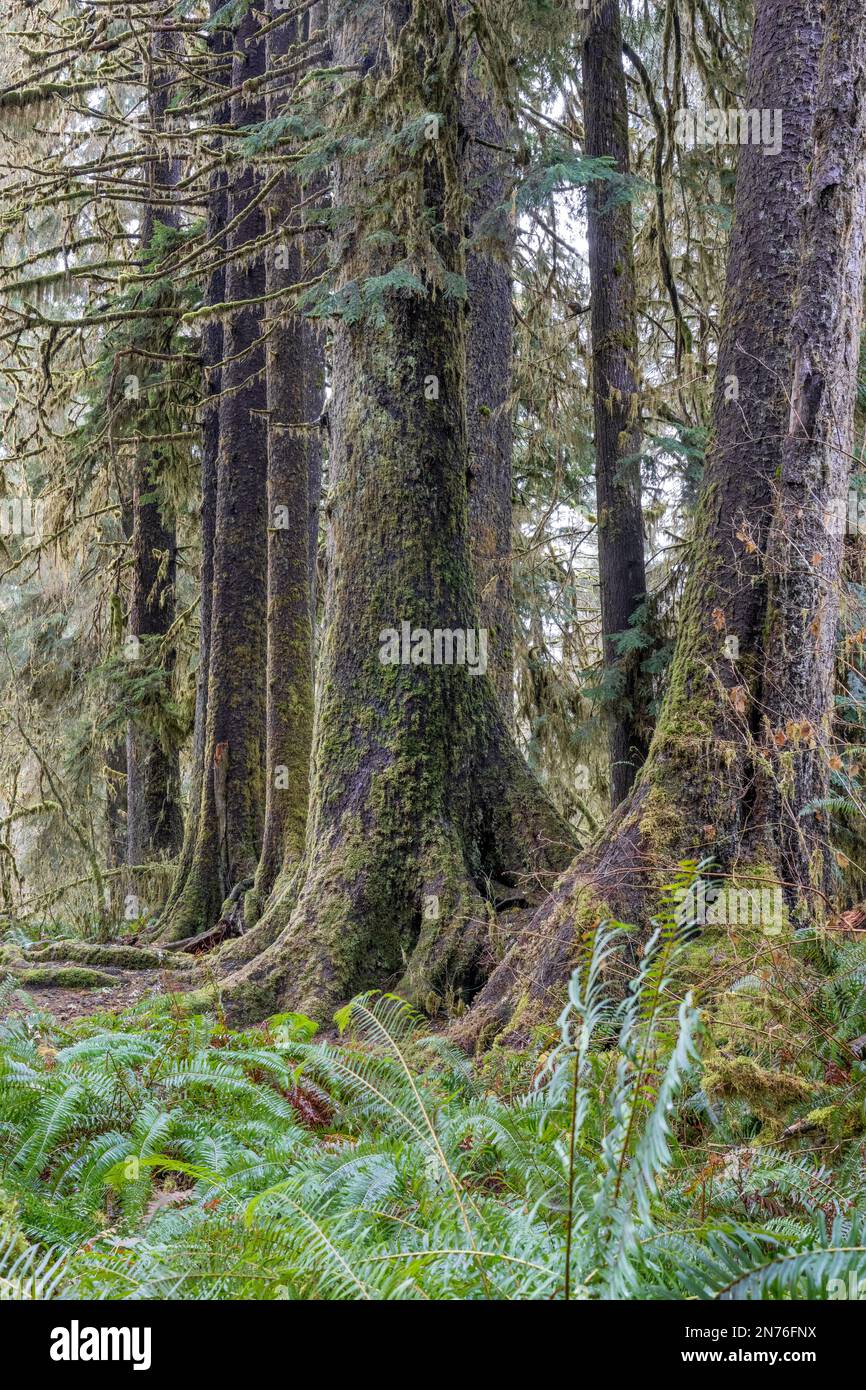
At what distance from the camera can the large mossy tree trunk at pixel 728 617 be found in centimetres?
485

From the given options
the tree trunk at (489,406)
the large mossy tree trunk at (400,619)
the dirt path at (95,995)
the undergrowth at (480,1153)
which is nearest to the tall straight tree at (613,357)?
the tree trunk at (489,406)

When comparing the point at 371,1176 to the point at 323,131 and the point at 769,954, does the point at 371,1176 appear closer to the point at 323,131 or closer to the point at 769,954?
the point at 769,954

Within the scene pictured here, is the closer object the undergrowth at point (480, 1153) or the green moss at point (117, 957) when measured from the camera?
the undergrowth at point (480, 1153)

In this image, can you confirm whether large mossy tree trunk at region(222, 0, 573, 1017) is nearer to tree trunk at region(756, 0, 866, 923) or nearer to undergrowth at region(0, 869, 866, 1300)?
undergrowth at region(0, 869, 866, 1300)

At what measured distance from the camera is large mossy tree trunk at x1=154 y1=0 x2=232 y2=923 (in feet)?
34.0

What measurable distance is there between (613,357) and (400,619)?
15.2 ft

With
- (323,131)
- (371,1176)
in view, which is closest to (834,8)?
(323,131)

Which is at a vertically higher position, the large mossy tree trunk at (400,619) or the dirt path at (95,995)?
the large mossy tree trunk at (400,619)

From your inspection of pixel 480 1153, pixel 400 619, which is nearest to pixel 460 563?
pixel 400 619

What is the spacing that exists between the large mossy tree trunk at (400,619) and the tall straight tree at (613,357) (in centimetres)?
286

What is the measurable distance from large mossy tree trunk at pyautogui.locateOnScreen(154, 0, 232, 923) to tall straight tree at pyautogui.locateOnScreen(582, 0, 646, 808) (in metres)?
3.53

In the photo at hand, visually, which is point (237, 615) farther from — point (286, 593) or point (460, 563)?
point (460, 563)

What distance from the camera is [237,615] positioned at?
1040 centimetres

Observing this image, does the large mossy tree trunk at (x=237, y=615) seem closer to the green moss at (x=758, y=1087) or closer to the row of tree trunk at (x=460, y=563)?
the row of tree trunk at (x=460, y=563)
